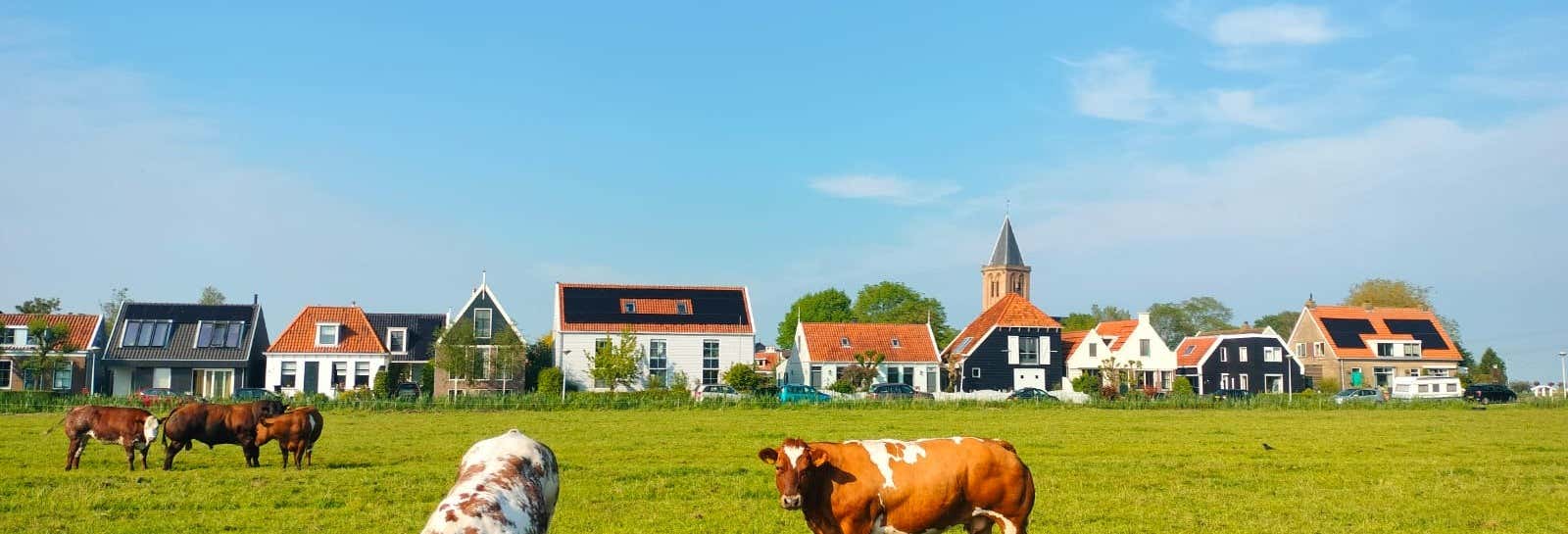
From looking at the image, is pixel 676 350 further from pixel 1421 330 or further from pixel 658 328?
pixel 1421 330

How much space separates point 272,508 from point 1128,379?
71167 mm

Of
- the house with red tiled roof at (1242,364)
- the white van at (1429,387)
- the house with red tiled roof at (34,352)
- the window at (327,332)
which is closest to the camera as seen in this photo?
the house with red tiled roof at (34,352)

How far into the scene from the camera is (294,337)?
229ft

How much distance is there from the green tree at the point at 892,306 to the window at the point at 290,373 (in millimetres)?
67433

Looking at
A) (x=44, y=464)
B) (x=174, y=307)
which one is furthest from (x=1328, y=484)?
(x=174, y=307)

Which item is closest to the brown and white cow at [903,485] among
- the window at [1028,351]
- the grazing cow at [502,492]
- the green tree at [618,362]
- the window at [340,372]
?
the grazing cow at [502,492]

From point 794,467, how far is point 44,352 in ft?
218

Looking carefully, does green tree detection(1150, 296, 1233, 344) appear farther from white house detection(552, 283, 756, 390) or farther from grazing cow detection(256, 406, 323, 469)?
grazing cow detection(256, 406, 323, 469)

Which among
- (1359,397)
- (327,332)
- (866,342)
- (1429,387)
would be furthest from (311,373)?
(1429,387)

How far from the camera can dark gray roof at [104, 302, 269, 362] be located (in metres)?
68.9

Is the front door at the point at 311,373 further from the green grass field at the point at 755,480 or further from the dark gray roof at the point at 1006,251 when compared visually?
the dark gray roof at the point at 1006,251

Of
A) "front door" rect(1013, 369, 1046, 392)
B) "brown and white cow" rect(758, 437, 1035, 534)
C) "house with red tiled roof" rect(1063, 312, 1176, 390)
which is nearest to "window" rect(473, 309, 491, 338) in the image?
"front door" rect(1013, 369, 1046, 392)

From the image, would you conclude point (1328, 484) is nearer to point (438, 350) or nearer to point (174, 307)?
point (438, 350)

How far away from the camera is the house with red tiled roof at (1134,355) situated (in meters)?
85.2
